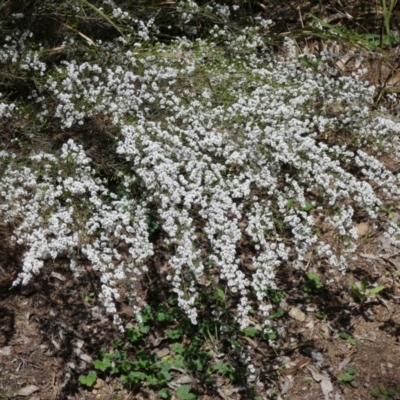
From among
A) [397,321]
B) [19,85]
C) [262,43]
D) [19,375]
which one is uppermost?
[262,43]

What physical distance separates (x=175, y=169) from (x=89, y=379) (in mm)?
1400

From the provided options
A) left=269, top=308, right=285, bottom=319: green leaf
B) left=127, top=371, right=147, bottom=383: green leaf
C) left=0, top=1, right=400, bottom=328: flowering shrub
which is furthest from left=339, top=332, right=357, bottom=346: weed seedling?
left=127, top=371, right=147, bottom=383: green leaf

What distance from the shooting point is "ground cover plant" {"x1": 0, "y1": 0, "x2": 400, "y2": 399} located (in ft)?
10.8

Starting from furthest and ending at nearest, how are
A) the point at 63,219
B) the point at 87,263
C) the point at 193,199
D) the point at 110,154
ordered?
the point at 87,263 → the point at 110,154 → the point at 193,199 → the point at 63,219

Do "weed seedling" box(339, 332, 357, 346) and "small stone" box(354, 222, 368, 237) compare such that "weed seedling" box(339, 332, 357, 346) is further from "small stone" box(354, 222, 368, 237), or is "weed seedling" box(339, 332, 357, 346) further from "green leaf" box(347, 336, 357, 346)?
"small stone" box(354, 222, 368, 237)

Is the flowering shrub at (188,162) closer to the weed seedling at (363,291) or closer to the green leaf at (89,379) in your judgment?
the weed seedling at (363,291)

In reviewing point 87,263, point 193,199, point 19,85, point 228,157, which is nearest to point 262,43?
point 228,157

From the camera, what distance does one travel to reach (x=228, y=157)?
3451mm

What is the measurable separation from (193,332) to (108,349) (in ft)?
1.81

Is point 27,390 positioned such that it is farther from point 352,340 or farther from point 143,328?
point 352,340

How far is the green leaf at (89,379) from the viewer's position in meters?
3.58

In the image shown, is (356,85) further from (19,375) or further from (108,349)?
(19,375)

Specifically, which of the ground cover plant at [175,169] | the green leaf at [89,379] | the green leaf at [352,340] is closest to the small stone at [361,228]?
the ground cover plant at [175,169]

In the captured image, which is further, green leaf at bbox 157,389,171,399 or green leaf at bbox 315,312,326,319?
green leaf at bbox 315,312,326,319
